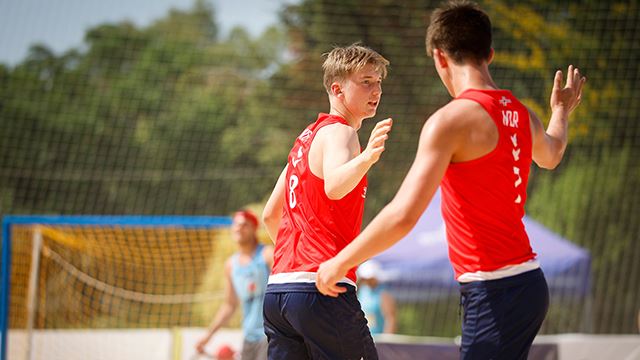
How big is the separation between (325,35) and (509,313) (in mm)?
13141

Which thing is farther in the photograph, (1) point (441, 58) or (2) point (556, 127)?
(2) point (556, 127)

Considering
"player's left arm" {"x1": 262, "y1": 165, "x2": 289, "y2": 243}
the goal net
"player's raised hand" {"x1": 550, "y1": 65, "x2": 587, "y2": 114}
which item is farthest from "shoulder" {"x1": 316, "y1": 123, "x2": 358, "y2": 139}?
the goal net

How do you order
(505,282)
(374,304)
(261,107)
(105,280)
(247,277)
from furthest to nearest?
(261,107)
(105,280)
(374,304)
(247,277)
(505,282)

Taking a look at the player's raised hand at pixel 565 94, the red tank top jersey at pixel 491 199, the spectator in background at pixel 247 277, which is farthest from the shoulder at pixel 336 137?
the spectator in background at pixel 247 277

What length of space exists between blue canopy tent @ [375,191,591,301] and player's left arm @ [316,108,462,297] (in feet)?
24.8

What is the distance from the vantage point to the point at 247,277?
628cm

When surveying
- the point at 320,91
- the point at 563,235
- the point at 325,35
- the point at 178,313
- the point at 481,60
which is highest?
the point at 325,35

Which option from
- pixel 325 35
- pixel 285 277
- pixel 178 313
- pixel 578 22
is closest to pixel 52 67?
pixel 325 35

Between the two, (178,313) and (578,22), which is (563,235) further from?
(178,313)

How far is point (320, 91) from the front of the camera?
48.5ft

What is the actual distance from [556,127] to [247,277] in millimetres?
3656

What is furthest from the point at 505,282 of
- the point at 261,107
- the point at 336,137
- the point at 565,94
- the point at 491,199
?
the point at 261,107

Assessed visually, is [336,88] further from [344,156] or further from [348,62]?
[344,156]

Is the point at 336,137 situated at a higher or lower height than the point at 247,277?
higher
